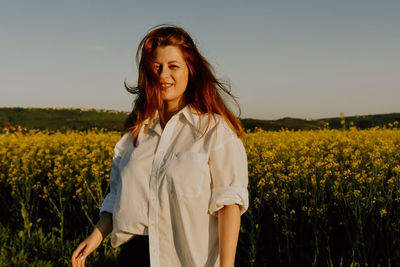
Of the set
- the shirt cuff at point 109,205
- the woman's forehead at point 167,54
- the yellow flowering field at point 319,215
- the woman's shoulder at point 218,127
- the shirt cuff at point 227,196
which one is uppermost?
the woman's forehead at point 167,54

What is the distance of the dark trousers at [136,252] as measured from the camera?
5.04ft

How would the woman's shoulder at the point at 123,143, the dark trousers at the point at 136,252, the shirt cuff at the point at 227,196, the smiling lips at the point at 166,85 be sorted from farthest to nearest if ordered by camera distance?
the woman's shoulder at the point at 123,143 → the smiling lips at the point at 166,85 → the dark trousers at the point at 136,252 → the shirt cuff at the point at 227,196

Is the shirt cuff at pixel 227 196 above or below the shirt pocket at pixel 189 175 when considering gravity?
below

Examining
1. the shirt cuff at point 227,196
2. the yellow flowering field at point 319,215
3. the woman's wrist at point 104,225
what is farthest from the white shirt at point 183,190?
the yellow flowering field at point 319,215

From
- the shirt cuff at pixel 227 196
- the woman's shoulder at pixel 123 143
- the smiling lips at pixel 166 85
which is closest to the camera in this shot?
the shirt cuff at pixel 227 196

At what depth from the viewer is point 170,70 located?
1632 millimetres

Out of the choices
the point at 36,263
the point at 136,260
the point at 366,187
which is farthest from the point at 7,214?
the point at 366,187

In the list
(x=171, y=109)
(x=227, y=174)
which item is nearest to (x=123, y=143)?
(x=171, y=109)

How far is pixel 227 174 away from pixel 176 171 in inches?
8.3

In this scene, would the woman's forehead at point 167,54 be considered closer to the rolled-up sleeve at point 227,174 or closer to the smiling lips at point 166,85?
the smiling lips at point 166,85

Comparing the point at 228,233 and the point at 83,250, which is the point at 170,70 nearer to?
the point at 228,233

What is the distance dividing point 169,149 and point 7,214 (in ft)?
16.1

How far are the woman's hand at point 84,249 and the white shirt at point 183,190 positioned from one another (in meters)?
0.11

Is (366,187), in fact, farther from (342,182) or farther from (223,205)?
(223,205)
